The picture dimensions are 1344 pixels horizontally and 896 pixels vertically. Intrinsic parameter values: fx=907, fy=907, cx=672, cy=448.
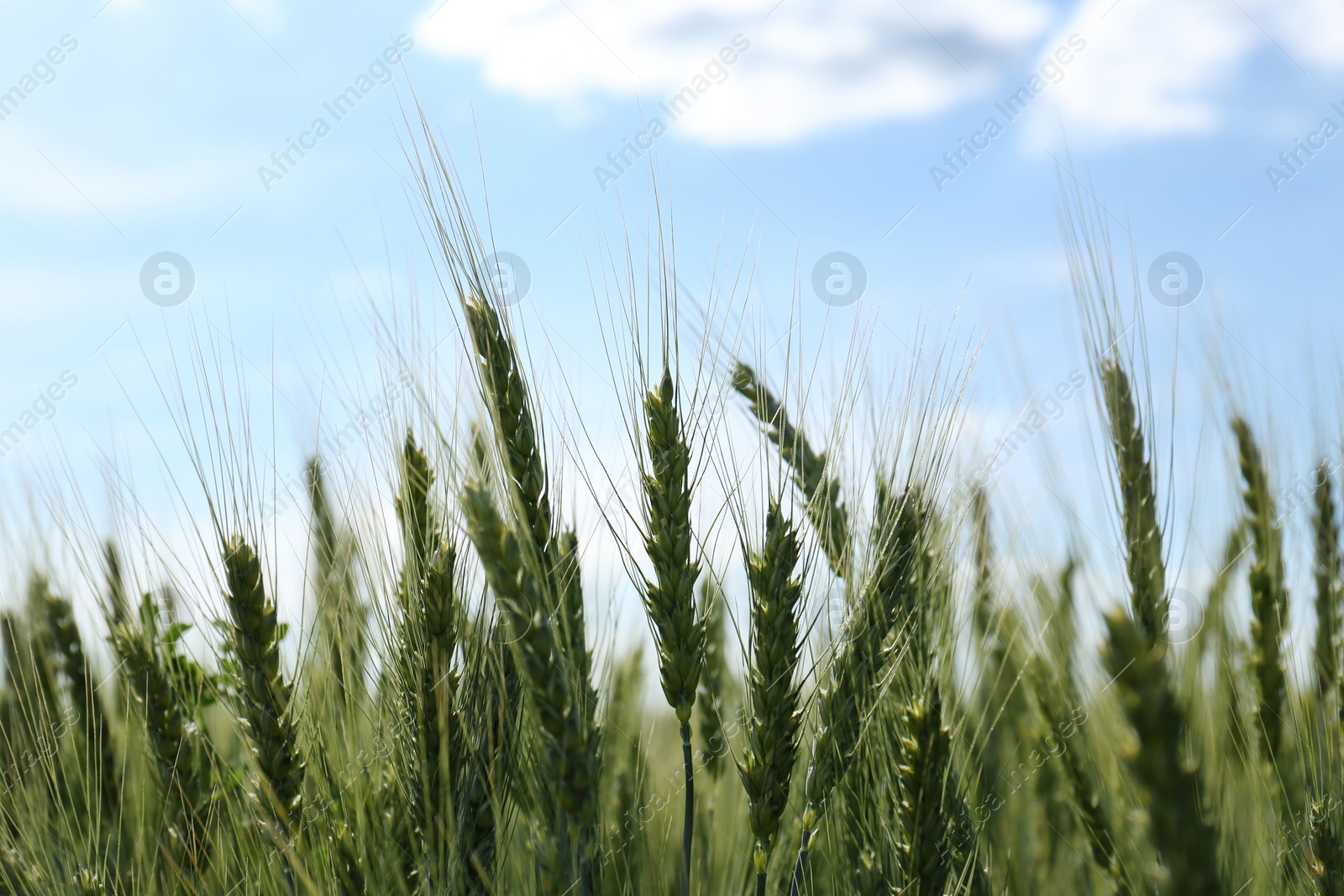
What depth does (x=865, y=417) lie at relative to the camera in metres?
2.58

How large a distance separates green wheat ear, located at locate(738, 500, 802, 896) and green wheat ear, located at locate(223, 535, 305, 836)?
40.9 inches

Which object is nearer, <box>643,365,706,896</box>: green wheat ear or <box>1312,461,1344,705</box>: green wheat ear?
<box>643,365,706,896</box>: green wheat ear

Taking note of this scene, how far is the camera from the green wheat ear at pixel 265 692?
2068 millimetres

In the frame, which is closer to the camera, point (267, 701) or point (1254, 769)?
point (267, 701)

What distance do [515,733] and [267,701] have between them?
58cm

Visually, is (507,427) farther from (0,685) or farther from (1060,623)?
(0,685)

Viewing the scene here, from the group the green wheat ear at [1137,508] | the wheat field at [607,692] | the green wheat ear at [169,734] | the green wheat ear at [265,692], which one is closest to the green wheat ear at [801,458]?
the wheat field at [607,692]

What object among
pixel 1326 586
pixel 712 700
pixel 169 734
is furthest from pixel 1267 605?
pixel 169 734

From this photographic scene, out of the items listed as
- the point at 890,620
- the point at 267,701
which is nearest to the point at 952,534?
the point at 890,620

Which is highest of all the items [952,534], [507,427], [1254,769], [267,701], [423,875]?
[507,427]

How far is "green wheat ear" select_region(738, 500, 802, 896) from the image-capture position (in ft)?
6.48

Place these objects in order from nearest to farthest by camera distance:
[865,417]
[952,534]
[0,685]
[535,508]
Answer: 1. [535,508]
2. [952,534]
3. [865,417]
4. [0,685]

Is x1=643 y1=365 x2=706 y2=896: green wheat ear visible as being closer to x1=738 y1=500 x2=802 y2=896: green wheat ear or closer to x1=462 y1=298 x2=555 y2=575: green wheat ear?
x1=738 y1=500 x2=802 y2=896: green wheat ear

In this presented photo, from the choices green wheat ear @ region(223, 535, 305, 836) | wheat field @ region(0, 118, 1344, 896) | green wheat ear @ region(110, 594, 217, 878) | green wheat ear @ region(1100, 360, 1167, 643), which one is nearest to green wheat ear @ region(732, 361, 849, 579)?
wheat field @ region(0, 118, 1344, 896)
